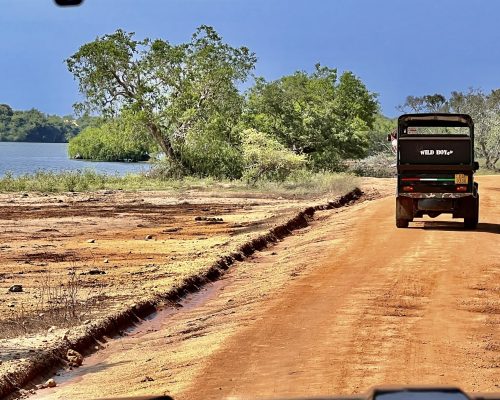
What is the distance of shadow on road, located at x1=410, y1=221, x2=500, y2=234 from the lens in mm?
24984

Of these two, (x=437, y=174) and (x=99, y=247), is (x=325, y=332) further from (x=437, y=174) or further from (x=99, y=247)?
(x=99, y=247)

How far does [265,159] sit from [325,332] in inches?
1611

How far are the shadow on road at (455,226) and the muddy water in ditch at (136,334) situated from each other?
28.3ft

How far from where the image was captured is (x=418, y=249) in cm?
2028

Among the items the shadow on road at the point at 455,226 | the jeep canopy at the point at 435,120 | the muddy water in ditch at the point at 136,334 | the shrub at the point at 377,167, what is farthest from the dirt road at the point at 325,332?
the shrub at the point at 377,167

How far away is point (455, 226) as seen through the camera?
85.5 feet

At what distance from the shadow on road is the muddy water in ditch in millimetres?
8625

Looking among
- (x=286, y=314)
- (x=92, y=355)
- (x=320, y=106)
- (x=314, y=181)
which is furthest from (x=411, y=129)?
(x=320, y=106)

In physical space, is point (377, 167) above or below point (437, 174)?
below

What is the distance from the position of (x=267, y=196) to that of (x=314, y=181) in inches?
259

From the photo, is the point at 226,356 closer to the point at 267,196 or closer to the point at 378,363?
the point at 378,363

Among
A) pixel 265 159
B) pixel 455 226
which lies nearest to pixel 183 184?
pixel 265 159

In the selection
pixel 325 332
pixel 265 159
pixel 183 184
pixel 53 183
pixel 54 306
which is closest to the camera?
pixel 325 332

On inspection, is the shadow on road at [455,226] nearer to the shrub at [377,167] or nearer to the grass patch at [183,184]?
the grass patch at [183,184]
